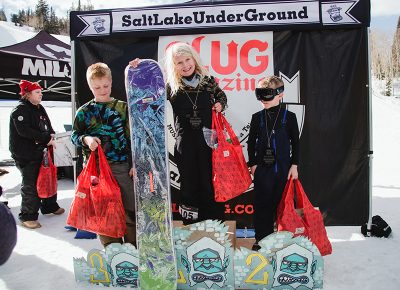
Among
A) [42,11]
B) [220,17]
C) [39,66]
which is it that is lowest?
[220,17]

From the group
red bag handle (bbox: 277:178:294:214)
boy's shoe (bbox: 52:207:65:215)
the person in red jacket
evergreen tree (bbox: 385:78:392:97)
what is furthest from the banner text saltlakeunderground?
evergreen tree (bbox: 385:78:392:97)

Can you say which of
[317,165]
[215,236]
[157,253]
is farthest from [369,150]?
[157,253]

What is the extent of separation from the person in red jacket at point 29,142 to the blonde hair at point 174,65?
6.60 feet

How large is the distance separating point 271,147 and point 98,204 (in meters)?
1.32

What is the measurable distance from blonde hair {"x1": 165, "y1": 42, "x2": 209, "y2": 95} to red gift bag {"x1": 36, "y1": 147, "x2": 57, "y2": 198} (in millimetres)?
2132

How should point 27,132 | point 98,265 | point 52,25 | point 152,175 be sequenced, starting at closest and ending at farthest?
1. point 152,175
2. point 98,265
3. point 27,132
4. point 52,25

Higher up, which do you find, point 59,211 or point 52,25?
point 52,25

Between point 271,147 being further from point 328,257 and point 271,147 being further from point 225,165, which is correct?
point 328,257

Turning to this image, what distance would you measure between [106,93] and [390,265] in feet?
8.18

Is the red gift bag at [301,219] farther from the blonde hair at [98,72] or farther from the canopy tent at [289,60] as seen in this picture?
the blonde hair at [98,72]

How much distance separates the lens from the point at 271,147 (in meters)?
2.94

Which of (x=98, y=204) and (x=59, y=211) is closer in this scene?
(x=98, y=204)

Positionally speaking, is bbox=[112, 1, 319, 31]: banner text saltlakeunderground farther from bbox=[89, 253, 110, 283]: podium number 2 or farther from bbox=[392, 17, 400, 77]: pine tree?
bbox=[392, 17, 400, 77]: pine tree

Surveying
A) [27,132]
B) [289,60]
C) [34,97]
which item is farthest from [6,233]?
[34,97]
